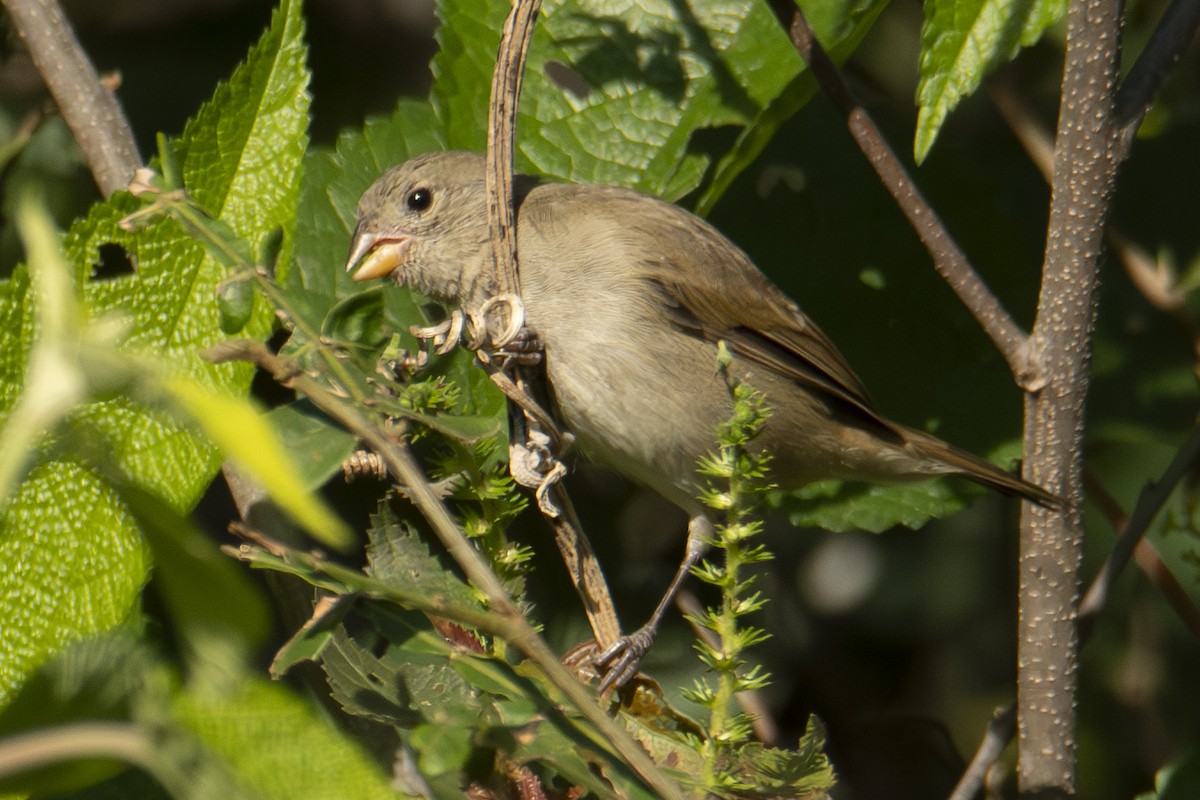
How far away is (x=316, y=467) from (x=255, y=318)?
78 cm

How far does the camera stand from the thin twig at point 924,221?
209cm

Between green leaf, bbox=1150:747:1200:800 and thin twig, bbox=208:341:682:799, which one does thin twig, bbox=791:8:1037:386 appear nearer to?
green leaf, bbox=1150:747:1200:800

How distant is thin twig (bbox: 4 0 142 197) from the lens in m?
2.09


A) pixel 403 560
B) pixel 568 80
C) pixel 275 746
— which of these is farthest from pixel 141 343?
pixel 568 80

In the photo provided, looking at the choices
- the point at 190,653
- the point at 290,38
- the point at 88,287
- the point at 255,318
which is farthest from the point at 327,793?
the point at 290,38

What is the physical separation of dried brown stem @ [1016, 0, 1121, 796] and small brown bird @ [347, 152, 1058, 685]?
1.43ft

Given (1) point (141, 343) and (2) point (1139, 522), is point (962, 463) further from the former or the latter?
(1) point (141, 343)

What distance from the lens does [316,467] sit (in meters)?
1.12

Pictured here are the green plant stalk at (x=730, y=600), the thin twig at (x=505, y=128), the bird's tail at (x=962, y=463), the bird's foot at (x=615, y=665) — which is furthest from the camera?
the bird's tail at (x=962, y=463)

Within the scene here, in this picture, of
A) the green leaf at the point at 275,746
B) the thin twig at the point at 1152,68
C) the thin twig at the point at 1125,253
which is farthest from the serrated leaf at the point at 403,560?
the thin twig at the point at 1125,253

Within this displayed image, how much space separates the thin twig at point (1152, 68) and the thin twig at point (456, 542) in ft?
4.37

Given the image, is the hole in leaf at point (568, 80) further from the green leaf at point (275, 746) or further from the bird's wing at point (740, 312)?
the green leaf at point (275, 746)

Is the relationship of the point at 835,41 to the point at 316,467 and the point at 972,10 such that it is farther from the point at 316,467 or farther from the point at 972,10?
the point at 316,467

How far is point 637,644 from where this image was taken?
254cm
